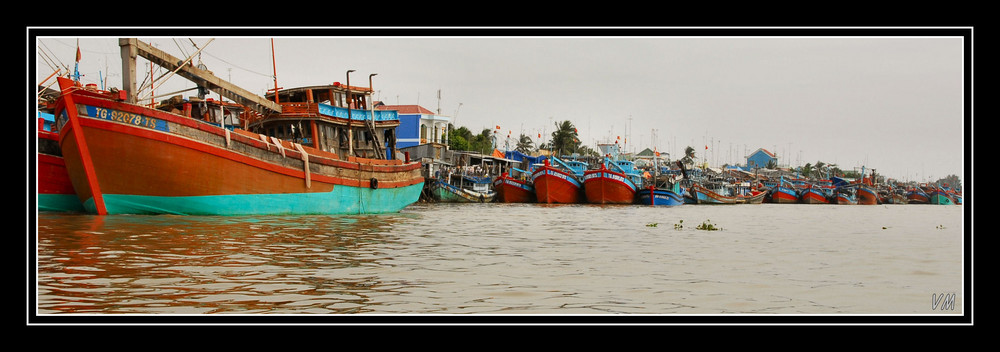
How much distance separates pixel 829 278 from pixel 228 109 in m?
22.2

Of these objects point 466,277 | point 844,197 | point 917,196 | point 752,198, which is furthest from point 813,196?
point 466,277

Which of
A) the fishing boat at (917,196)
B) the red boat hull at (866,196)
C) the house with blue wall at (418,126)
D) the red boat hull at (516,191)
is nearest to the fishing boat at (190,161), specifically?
the red boat hull at (516,191)

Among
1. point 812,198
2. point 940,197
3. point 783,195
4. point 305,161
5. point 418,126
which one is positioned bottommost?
point 940,197

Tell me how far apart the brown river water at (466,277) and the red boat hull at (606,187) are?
3248 centimetres

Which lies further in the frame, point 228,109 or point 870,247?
point 228,109

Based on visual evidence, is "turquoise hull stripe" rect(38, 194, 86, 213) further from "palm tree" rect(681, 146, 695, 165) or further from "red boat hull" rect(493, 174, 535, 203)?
"palm tree" rect(681, 146, 695, 165)

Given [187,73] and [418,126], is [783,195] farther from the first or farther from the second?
[187,73]

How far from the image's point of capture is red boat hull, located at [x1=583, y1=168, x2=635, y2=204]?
4749 cm

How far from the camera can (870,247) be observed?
46.6 ft

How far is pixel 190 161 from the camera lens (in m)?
17.4

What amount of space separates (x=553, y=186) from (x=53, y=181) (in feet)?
106
